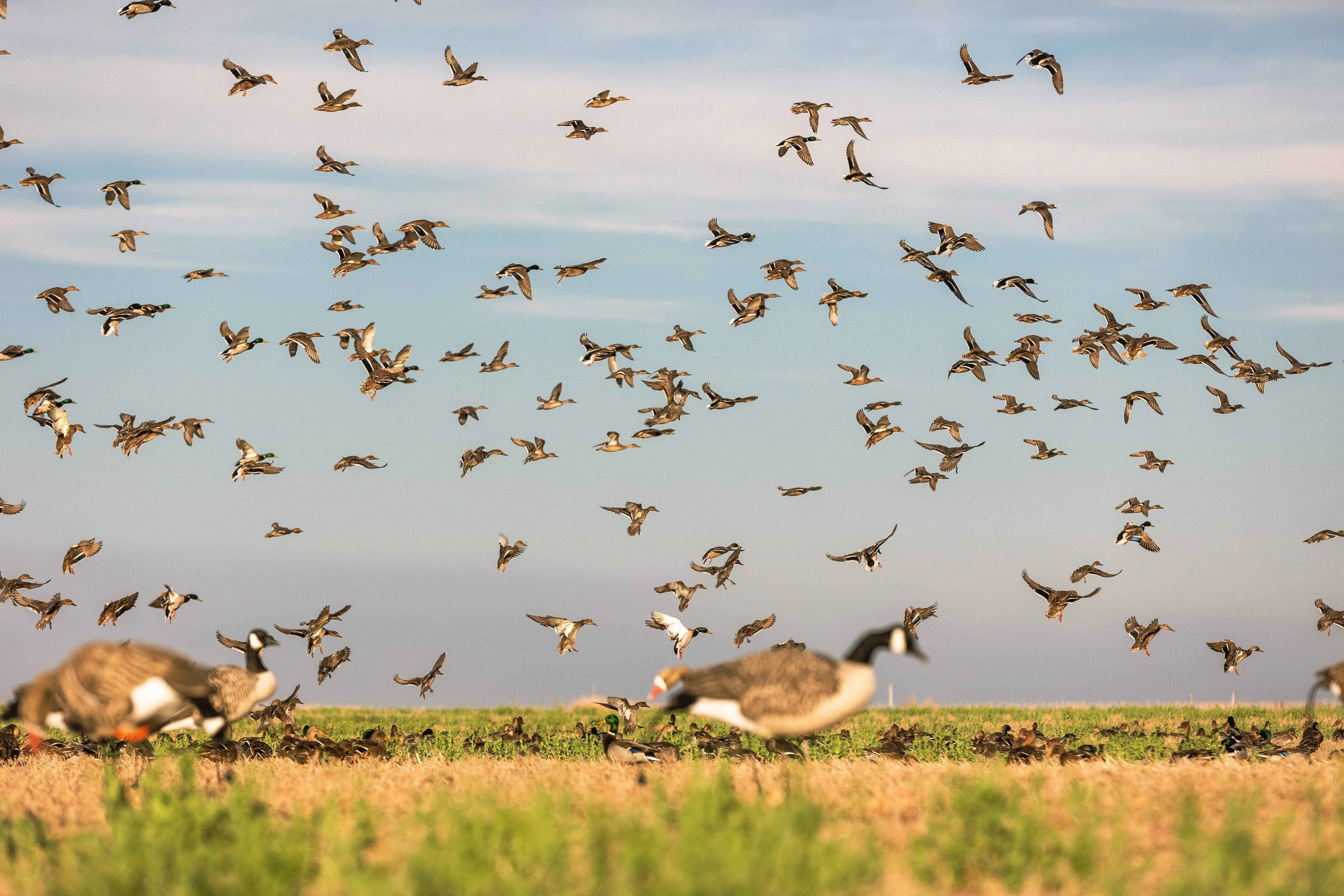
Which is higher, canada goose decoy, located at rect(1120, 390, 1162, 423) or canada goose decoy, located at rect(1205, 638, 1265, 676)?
canada goose decoy, located at rect(1120, 390, 1162, 423)

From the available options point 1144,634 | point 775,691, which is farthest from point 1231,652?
point 775,691

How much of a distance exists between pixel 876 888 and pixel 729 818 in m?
1.96

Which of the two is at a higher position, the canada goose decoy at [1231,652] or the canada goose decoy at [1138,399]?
the canada goose decoy at [1138,399]

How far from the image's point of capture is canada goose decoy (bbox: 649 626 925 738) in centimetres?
1507

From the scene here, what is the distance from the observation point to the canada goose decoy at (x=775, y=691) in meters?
15.1

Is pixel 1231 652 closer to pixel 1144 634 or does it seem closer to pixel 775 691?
pixel 1144 634

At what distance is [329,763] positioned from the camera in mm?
19203

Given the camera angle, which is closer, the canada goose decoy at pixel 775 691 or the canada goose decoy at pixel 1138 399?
the canada goose decoy at pixel 775 691

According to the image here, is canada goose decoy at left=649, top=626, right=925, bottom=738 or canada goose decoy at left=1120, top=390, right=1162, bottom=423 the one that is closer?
canada goose decoy at left=649, top=626, right=925, bottom=738

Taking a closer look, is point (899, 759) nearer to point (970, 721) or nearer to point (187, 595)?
point (970, 721)

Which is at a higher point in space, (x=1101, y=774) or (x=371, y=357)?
(x=371, y=357)

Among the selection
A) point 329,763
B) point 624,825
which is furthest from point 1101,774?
point 329,763

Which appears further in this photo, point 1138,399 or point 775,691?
point 1138,399

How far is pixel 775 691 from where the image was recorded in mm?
15070
